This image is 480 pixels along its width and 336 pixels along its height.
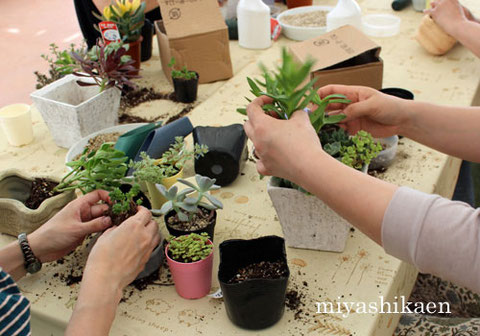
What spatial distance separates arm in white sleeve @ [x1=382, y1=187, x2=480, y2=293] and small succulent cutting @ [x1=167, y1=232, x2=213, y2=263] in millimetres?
366

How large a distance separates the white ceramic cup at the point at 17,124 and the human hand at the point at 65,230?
0.60 metres

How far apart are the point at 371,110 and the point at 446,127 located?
17cm

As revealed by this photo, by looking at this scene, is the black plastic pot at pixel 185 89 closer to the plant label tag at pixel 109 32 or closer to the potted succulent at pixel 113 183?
the plant label tag at pixel 109 32

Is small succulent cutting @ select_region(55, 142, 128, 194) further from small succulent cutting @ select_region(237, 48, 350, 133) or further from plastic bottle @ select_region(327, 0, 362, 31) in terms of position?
plastic bottle @ select_region(327, 0, 362, 31)

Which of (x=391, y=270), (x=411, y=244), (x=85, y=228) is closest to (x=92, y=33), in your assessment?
(x=85, y=228)

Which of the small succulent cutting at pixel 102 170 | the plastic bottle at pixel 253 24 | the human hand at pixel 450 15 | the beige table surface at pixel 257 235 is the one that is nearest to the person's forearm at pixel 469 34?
the human hand at pixel 450 15

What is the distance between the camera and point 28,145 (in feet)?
5.02

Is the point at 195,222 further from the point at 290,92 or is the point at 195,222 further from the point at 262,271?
the point at 290,92

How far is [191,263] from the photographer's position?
914 mm

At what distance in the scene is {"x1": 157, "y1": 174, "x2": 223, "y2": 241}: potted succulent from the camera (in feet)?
3.24

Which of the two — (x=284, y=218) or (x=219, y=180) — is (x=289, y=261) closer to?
(x=284, y=218)

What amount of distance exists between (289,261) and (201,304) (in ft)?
0.71

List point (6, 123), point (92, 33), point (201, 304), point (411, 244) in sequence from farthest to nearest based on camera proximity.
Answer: point (92, 33) → point (6, 123) → point (201, 304) → point (411, 244)

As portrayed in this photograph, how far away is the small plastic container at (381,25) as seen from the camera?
82.3 inches
